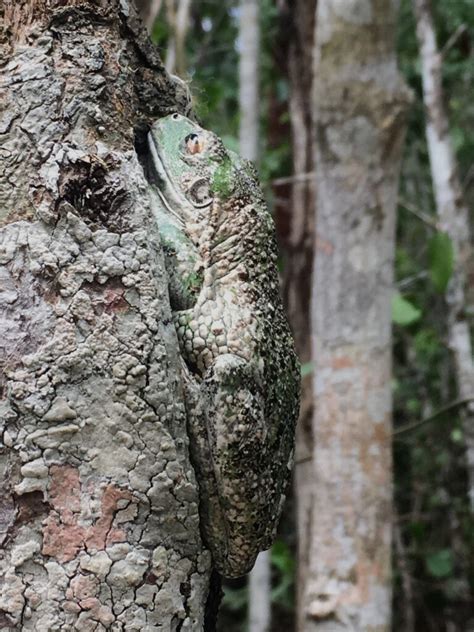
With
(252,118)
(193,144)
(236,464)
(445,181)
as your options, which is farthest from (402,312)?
(236,464)

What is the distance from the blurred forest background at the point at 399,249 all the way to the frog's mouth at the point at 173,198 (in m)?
1.23

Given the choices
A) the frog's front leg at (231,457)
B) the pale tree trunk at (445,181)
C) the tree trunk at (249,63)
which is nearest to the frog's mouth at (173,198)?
the frog's front leg at (231,457)

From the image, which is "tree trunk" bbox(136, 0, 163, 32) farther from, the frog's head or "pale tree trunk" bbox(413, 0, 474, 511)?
the frog's head

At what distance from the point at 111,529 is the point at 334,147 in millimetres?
1837

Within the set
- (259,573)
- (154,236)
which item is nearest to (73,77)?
(154,236)

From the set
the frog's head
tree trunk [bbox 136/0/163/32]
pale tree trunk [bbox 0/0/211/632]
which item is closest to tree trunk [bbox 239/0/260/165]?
tree trunk [bbox 136/0/163/32]

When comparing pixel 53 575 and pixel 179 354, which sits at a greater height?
pixel 179 354

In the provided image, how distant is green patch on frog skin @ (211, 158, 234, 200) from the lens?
106cm

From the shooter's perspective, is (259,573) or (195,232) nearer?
(195,232)

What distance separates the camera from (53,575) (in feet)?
2.98

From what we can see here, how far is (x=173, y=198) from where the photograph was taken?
3.51 feet

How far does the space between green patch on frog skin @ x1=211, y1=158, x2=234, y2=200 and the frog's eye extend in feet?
0.12

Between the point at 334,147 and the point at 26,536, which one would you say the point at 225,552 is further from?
the point at 334,147

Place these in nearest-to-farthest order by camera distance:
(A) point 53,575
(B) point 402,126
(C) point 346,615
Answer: (A) point 53,575 < (C) point 346,615 < (B) point 402,126
